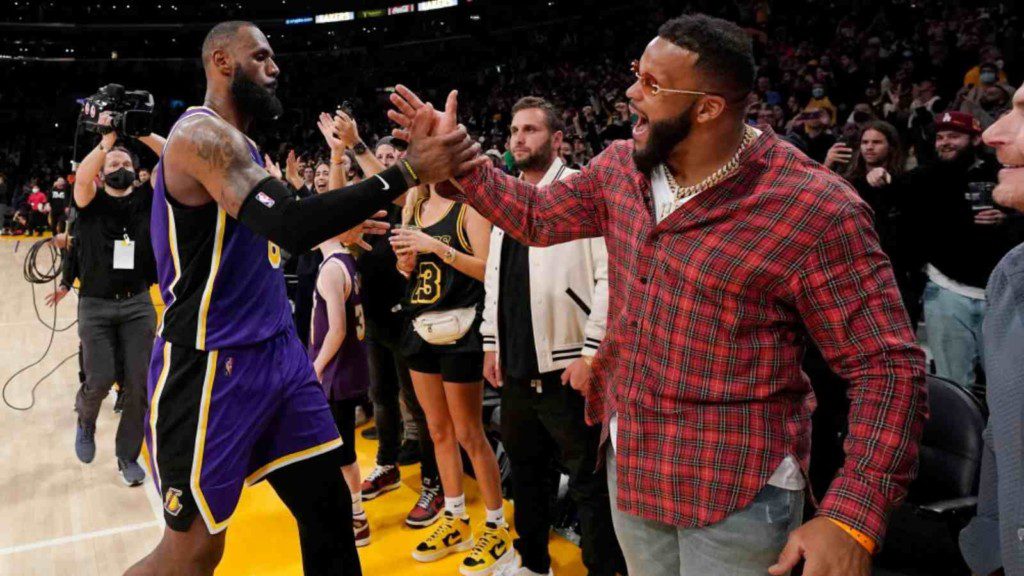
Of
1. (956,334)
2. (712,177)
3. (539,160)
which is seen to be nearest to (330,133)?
(539,160)

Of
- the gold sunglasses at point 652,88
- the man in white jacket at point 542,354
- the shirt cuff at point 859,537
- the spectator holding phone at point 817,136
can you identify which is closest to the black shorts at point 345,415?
the man in white jacket at point 542,354

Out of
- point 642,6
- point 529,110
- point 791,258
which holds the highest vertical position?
point 642,6

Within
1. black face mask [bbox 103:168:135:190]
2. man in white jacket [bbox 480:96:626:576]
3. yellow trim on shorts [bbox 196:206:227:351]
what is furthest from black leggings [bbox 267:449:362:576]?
black face mask [bbox 103:168:135:190]

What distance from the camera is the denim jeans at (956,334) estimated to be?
13.0ft

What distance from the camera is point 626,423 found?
64.2 inches

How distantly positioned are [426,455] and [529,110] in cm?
189

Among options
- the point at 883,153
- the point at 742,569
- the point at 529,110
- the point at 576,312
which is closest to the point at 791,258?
the point at 742,569

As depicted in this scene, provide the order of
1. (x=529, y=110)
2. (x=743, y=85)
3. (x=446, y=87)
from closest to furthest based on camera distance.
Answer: (x=743, y=85)
(x=529, y=110)
(x=446, y=87)

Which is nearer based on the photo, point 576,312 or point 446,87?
point 576,312

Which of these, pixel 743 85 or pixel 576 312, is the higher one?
pixel 743 85

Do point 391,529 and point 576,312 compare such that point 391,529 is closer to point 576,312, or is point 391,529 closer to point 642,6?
point 576,312

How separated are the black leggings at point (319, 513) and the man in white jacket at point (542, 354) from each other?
0.85m

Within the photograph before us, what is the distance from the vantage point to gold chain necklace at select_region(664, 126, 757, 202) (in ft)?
5.14

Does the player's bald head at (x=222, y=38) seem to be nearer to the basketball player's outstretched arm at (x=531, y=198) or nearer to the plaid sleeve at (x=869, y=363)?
the basketball player's outstretched arm at (x=531, y=198)
